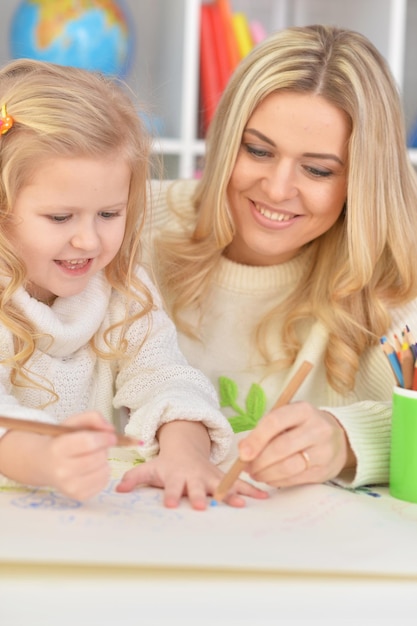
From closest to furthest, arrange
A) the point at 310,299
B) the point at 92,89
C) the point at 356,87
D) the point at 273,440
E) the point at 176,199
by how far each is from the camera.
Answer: the point at 273,440 → the point at 92,89 → the point at 356,87 → the point at 310,299 → the point at 176,199

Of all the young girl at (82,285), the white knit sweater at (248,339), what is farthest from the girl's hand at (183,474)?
the white knit sweater at (248,339)

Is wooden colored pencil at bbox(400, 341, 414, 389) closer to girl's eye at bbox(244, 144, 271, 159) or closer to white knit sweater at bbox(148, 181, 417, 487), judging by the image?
white knit sweater at bbox(148, 181, 417, 487)

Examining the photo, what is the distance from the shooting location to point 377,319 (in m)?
1.32

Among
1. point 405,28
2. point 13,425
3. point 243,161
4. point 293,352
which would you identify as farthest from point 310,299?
point 405,28

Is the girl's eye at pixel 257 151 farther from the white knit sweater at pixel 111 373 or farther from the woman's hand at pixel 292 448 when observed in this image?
the woman's hand at pixel 292 448

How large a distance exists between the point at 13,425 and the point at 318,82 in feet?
2.32

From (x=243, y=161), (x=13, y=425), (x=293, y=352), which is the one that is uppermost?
(x=243, y=161)

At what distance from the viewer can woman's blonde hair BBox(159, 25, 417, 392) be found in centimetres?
127

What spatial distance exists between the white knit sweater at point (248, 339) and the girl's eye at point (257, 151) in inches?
6.7

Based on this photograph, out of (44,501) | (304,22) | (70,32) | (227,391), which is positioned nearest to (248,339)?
(227,391)

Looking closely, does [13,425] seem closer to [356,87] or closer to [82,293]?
[82,293]

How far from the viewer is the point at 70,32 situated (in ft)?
7.25

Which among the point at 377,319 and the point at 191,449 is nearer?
the point at 191,449

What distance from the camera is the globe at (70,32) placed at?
87.0 inches
